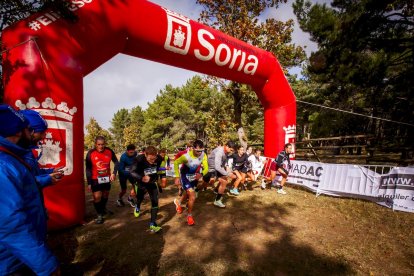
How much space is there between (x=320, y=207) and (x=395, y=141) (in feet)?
44.6

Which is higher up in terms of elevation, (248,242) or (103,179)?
(103,179)

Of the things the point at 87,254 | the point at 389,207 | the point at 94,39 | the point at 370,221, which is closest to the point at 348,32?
the point at 389,207

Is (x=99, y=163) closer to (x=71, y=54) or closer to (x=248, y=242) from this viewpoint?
(x=71, y=54)

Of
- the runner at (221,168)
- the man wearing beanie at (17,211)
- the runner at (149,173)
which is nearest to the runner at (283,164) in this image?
the runner at (221,168)

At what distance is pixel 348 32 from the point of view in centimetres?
999

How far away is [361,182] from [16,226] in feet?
28.2

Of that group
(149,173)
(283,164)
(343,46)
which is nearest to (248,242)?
(149,173)

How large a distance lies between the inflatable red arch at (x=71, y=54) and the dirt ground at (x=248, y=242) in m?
1.28

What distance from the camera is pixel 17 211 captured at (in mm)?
1464

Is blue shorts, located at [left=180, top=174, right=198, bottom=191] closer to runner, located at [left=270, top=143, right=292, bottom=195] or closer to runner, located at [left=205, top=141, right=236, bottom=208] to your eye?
runner, located at [left=205, top=141, right=236, bottom=208]

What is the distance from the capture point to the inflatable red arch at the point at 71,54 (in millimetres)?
4682

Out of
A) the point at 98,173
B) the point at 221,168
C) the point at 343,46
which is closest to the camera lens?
the point at 98,173

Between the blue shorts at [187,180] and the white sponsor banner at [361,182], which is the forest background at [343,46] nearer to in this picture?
the white sponsor banner at [361,182]

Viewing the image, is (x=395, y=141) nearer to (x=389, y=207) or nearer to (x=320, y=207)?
(x=389, y=207)
